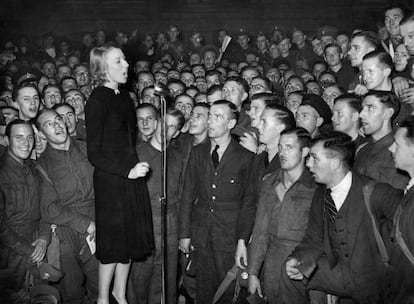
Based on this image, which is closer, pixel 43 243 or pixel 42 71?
pixel 43 243

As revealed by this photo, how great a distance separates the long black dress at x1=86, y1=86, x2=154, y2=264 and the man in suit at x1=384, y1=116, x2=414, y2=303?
1.74 metres

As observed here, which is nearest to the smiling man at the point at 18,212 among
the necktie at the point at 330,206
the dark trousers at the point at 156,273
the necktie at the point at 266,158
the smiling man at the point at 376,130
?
the dark trousers at the point at 156,273

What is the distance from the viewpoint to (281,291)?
12.3ft

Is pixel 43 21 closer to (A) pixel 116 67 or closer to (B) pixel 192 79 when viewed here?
(B) pixel 192 79

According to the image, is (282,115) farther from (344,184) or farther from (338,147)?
(344,184)

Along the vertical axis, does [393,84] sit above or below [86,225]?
above

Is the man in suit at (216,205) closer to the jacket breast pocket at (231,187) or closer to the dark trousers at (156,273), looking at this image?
the jacket breast pocket at (231,187)

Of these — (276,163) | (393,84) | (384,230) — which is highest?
(393,84)

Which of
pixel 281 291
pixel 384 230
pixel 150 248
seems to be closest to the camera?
pixel 384 230

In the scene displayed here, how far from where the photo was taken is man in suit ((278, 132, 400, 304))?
3.33 meters

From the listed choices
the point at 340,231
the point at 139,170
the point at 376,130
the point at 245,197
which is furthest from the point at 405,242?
the point at 139,170

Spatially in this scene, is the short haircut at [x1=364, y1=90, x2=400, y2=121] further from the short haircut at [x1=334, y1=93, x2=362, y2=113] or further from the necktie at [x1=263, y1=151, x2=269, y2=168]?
the necktie at [x1=263, y1=151, x2=269, y2=168]

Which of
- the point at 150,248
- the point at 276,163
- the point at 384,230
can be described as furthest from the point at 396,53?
the point at 150,248

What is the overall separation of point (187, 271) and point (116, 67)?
186 centimetres
